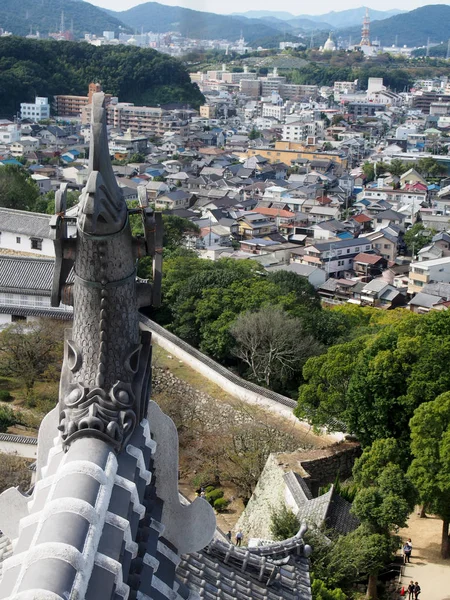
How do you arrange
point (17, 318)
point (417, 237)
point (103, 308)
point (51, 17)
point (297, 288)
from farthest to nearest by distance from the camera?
point (51, 17) → point (417, 237) → point (297, 288) → point (17, 318) → point (103, 308)

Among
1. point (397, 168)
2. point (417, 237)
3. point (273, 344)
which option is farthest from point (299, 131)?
point (273, 344)

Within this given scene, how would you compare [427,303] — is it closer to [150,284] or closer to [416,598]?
[416,598]

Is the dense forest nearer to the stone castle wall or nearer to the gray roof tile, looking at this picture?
the gray roof tile

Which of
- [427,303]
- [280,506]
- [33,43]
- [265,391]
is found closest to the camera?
[280,506]

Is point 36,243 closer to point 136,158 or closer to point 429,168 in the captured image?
point 136,158

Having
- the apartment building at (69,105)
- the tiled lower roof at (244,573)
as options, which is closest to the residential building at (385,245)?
the tiled lower roof at (244,573)

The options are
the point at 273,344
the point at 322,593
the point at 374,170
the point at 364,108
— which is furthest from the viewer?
the point at 364,108

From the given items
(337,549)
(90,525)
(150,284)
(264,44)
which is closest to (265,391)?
(337,549)
